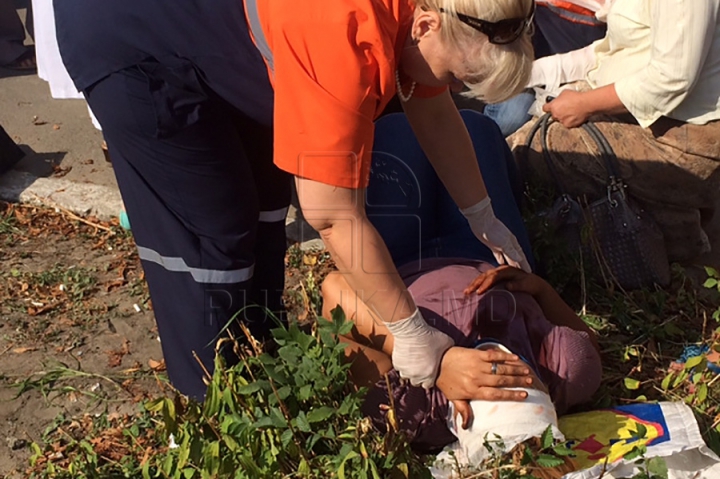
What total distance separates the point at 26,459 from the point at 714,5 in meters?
2.74

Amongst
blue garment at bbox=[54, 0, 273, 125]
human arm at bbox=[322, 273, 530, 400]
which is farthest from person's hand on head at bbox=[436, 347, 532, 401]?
blue garment at bbox=[54, 0, 273, 125]

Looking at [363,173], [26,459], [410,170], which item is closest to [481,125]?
[410,170]

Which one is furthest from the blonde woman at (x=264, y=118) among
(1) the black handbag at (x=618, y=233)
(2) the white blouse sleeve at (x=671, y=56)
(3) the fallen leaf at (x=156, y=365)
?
(2) the white blouse sleeve at (x=671, y=56)

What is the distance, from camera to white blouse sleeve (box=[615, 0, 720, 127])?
2.80 meters

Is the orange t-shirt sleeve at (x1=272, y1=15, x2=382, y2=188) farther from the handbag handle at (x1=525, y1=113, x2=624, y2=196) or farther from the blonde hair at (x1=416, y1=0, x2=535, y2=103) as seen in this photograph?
the handbag handle at (x1=525, y1=113, x2=624, y2=196)

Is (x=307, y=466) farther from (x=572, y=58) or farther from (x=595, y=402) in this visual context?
→ (x=572, y=58)

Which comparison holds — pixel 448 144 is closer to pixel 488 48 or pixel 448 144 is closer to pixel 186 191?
pixel 488 48

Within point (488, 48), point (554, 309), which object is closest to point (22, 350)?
point (554, 309)

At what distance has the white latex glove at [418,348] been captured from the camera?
1938 millimetres

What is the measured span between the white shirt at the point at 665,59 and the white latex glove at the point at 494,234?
912 mm

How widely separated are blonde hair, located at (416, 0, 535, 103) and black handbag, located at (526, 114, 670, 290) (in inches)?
54.2

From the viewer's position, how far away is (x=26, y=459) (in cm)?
245

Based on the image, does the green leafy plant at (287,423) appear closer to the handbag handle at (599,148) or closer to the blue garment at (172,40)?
the blue garment at (172,40)

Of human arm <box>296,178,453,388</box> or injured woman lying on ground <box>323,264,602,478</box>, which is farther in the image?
injured woman lying on ground <box>323,264,602,478</box>
